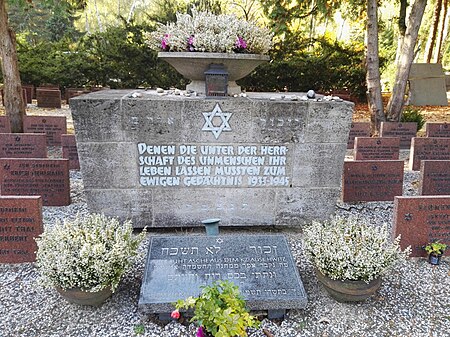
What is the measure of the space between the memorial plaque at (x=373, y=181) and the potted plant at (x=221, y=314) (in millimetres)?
3807

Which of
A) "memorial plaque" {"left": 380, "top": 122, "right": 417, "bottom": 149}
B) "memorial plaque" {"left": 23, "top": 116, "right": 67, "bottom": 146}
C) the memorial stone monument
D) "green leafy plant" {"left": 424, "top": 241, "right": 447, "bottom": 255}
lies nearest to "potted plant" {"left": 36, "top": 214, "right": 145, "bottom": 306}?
the memorial stone monument

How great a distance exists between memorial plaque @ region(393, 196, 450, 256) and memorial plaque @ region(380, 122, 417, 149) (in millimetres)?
5582

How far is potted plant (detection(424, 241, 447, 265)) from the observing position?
162 inches

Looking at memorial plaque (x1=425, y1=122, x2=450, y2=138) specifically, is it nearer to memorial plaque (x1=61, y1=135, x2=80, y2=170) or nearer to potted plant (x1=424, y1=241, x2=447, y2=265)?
potted plant (x1=424, y1=241, x2=447, y2=265)

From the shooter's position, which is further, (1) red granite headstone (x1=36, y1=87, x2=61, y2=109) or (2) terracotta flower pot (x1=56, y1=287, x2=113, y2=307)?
(1) red granite headstone (x1=36, y1=87, x2=61, y2=109)

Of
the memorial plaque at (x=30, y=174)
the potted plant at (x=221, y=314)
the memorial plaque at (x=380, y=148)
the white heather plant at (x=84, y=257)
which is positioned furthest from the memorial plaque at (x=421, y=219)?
the memorial plaque at (x=30, y=174)

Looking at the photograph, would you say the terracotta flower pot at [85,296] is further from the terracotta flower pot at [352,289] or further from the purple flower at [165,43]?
the purple flower at [165,43]

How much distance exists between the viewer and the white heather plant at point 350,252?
11.0 ft

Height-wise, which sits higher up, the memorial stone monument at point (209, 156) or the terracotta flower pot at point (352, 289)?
the memorial stone monument at point (209, 156)

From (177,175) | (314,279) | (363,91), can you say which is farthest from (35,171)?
(363,91)

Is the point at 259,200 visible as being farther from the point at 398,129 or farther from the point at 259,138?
the point at 398,129

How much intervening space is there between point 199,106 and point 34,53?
17.4m

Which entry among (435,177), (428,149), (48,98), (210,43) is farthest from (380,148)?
(48,98)

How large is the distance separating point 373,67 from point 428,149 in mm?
3244
